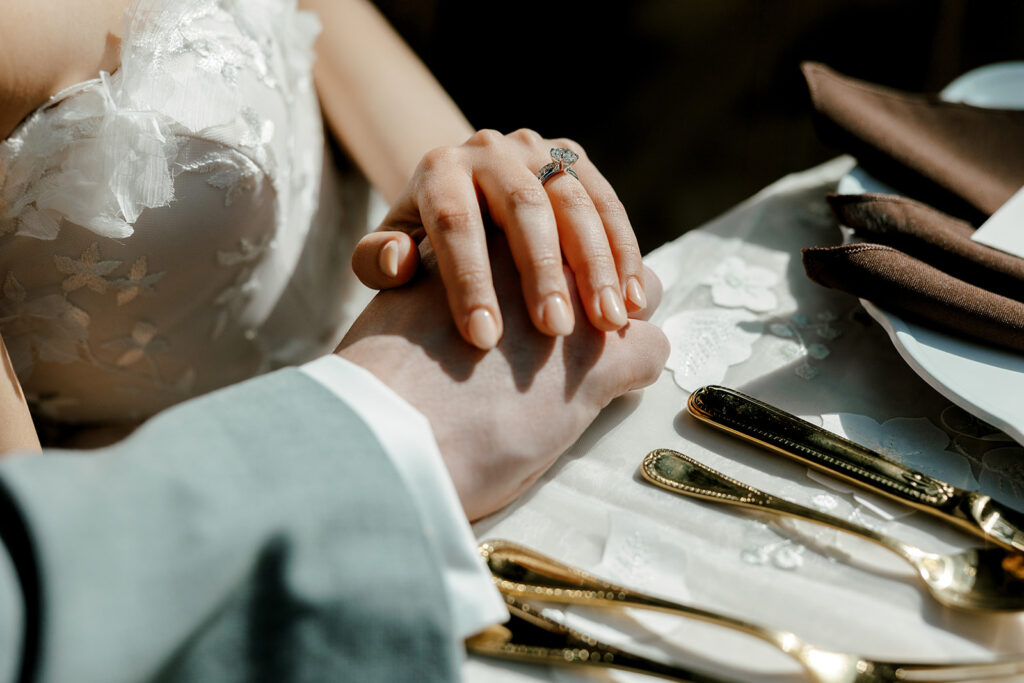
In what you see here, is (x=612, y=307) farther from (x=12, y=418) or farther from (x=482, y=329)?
(x=12, y=418)

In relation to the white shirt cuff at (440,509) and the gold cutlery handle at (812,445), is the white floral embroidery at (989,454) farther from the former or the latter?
the white shirt cuff at (440,509)

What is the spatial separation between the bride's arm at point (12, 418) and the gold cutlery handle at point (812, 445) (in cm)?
56

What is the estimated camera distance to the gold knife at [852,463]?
1.57ft

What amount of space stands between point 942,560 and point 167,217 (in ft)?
2.27

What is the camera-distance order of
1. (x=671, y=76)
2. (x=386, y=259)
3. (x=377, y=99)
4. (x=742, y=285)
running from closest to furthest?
(x=386, y=259) → (x=742, y=285) → (x=377, y=99) → (x=671, y=76)

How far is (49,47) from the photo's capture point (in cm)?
60

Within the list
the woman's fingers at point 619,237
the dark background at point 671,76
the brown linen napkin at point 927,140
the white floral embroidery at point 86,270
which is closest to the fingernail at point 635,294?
the woman's fingers at point 619,237

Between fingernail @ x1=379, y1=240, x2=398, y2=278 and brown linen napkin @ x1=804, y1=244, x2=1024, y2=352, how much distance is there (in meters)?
0.36

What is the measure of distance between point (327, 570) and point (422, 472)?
9cm

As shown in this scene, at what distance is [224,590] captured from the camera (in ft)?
1.24

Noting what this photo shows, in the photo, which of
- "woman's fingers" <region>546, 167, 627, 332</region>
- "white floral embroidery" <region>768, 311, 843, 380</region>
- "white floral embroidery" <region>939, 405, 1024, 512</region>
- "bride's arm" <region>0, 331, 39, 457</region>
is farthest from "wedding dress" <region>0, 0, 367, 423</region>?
"white floral embroidery" <region>939, 405, 1024, 512</region>

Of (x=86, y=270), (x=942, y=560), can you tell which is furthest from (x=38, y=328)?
(x=942, y=560)

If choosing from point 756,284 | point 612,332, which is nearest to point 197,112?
point 612,332

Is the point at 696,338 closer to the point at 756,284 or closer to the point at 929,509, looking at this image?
the point at 756,284
